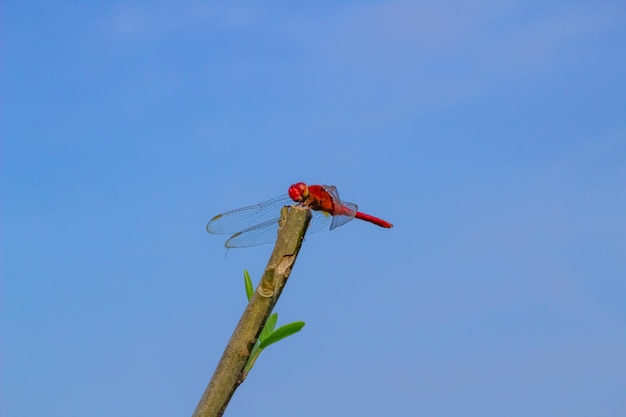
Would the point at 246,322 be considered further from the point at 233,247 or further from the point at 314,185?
the point at 233,247

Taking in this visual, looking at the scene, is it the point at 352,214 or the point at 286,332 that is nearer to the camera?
the point at 286,332

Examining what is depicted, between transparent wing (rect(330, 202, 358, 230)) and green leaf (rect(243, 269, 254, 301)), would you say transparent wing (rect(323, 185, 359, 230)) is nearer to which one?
transparent wing (rect(330, 202, 358, 230))

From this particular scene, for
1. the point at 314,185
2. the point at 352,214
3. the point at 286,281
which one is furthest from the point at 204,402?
the point at 352,214

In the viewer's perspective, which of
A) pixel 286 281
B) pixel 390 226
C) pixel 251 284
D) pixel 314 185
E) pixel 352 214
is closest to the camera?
pixel 286 281

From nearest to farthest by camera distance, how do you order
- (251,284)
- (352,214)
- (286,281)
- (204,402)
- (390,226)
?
(204,402) < (286,281) < (251,284) < (352,214) < (390,226)

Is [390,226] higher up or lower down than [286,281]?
higher up

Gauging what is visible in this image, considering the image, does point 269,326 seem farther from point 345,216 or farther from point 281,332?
point 345,216

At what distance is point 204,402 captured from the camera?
5.99 feet

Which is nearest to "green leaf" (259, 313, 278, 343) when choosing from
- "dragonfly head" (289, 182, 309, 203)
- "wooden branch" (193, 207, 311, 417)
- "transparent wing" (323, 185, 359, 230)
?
"wooden branch" (193, 207, 311, 417)

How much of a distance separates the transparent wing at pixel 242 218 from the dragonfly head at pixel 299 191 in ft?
2.58

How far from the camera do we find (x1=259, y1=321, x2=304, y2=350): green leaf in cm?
206

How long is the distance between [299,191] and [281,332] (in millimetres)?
980

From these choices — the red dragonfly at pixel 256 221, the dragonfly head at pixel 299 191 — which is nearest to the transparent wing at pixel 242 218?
the red dragonfly at pixel 256 221

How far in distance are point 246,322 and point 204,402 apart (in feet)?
0.81
